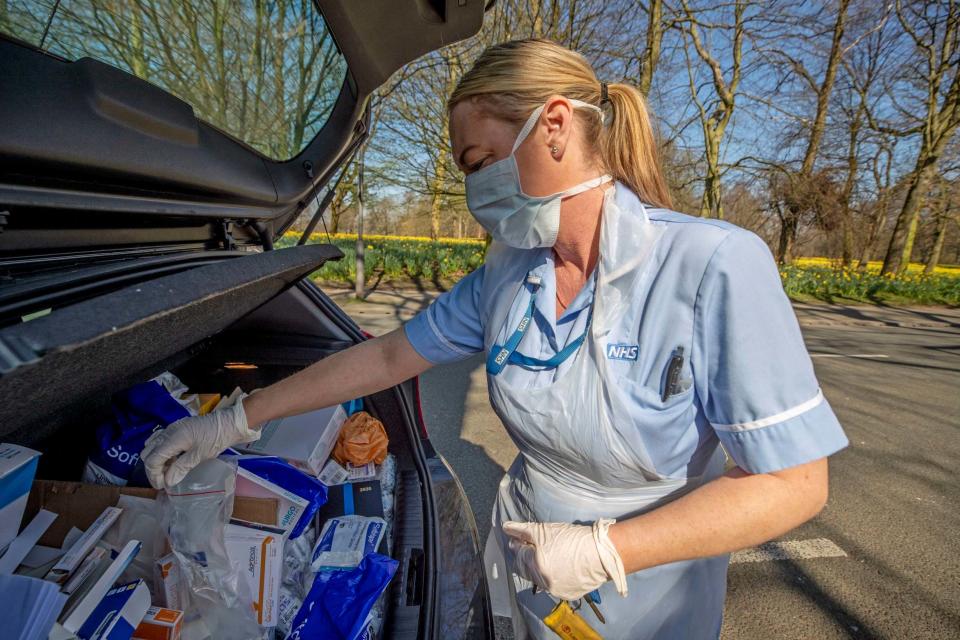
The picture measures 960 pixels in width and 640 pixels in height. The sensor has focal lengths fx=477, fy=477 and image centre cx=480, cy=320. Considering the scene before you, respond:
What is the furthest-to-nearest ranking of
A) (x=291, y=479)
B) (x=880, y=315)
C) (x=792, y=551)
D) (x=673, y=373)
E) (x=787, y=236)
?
1. (x=787, y=236)
2. (x=880, y=315)
3. (x=792, y=551)
4. (x=291, y=479)
5. (x=673, y=373)

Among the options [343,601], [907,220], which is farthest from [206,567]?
[907,220]

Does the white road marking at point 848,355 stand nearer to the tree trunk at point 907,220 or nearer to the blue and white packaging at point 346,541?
the blue and white packaging at point 346,541

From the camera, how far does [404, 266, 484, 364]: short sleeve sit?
143 cm

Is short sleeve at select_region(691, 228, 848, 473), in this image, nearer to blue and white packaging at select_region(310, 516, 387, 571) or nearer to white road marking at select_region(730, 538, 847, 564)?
blue and white packaging at select_region(310, 516, 387, 571)

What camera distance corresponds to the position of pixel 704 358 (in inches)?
35.8

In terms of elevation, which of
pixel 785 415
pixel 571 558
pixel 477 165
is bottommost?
A: pixel 571 558

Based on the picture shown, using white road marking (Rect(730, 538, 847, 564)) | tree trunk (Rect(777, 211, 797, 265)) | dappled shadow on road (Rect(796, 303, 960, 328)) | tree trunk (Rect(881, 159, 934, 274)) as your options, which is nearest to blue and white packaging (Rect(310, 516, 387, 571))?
white road marking (Rect(730, 538, 847, 564))

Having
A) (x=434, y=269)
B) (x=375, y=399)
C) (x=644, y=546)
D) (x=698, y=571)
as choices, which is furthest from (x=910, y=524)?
(x=434, y=269)

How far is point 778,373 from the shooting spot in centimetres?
83

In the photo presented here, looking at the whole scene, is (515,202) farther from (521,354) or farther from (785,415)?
(785,415)

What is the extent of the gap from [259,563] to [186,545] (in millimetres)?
178

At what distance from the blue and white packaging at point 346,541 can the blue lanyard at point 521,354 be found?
0.61 meters

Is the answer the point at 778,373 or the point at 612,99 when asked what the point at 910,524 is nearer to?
the point at 778,373

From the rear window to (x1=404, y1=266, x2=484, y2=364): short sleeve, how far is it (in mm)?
892
